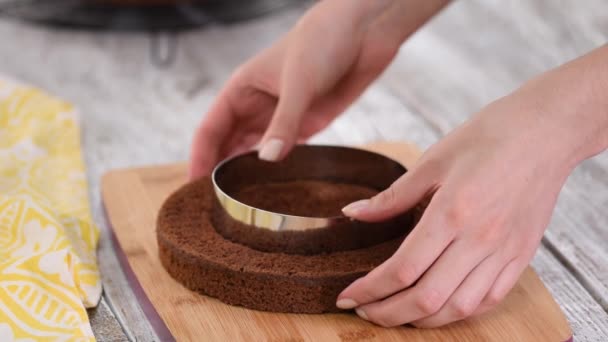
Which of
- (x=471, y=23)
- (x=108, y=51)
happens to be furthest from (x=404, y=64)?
(x=108, y=51)

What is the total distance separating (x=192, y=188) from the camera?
1179mm

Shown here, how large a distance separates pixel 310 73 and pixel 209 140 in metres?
0.20

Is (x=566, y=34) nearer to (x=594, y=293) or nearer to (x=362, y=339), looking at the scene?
(x=594, y=293)

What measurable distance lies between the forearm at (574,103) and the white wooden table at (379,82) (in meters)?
0.26

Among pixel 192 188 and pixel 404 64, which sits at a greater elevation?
pixel 404 64

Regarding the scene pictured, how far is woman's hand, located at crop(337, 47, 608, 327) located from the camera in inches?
34.9

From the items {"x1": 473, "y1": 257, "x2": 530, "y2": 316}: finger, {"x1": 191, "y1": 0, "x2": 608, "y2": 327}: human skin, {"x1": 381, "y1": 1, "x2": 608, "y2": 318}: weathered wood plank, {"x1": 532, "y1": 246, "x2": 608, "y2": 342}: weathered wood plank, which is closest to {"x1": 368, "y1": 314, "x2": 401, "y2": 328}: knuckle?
{"x1": 191, "y1": 0, "x2": 608, "y2": 327}: human skin

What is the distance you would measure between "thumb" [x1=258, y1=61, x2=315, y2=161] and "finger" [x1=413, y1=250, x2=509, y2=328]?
1.11 feet

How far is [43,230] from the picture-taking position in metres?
1.10

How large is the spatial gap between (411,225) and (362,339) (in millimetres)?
183

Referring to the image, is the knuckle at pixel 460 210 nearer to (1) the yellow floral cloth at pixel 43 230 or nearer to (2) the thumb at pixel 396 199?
(2) the thumb at pixel 396 199

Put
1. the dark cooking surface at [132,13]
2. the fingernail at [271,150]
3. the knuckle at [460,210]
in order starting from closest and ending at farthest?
the knuckle at [460,210]
the fingernail at [271,150]
the dark cooking surface at [132,13]

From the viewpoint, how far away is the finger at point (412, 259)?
0.89 meters

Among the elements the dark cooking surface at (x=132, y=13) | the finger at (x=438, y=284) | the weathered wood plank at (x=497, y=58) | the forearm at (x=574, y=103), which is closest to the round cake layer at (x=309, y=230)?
the finger at (x=438, y=284)
